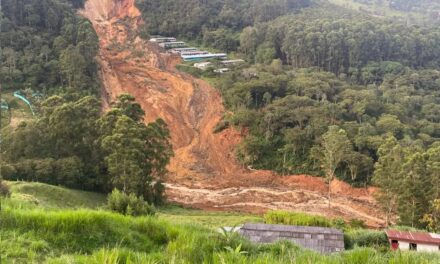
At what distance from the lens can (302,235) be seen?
12344 millimetres

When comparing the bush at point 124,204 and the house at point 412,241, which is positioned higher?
the bush at point 124,204

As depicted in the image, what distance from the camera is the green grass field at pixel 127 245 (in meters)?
3.96

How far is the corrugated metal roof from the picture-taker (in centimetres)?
1290

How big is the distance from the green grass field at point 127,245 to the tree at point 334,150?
20.6 m

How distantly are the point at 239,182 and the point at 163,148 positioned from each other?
292 inches

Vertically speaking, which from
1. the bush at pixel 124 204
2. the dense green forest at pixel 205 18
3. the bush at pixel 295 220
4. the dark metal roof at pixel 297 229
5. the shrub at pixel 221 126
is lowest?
the bush at pixel 295 220

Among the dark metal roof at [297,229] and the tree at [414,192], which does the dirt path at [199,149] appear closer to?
the tree at [414,192]

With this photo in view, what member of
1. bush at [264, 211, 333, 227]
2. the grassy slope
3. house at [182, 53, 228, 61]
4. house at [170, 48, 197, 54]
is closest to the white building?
house at [170, 48, 197, 54]

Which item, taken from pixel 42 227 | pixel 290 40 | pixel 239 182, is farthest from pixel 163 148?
pixel 290 40

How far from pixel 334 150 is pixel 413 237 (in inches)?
498

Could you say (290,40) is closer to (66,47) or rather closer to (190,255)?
(66,47)

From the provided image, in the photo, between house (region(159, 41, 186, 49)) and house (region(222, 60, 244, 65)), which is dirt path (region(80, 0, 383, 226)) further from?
house (region(222, 60, 244, 65))

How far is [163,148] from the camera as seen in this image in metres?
22.1

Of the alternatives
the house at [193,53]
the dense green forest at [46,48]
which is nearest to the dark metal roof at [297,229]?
the dense green forest at [46,48]
